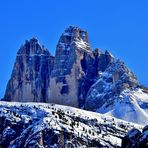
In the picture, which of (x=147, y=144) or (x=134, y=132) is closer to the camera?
(x=147, y=144)

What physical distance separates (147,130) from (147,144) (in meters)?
4.54

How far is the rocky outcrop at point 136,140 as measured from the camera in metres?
107

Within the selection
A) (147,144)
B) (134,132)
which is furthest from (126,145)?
(147,144)

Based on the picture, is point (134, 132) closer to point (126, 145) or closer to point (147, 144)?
point (126, 145)

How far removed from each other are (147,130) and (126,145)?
6371 mm

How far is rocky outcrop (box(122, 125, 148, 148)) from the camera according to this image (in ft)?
352

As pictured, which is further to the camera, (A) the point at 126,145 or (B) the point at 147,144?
(A) the point at 126,145

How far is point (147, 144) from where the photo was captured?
347ft

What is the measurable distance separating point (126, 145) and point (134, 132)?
2212mm

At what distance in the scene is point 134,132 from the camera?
115 metres

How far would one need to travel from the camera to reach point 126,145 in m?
115

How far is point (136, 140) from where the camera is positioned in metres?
111
